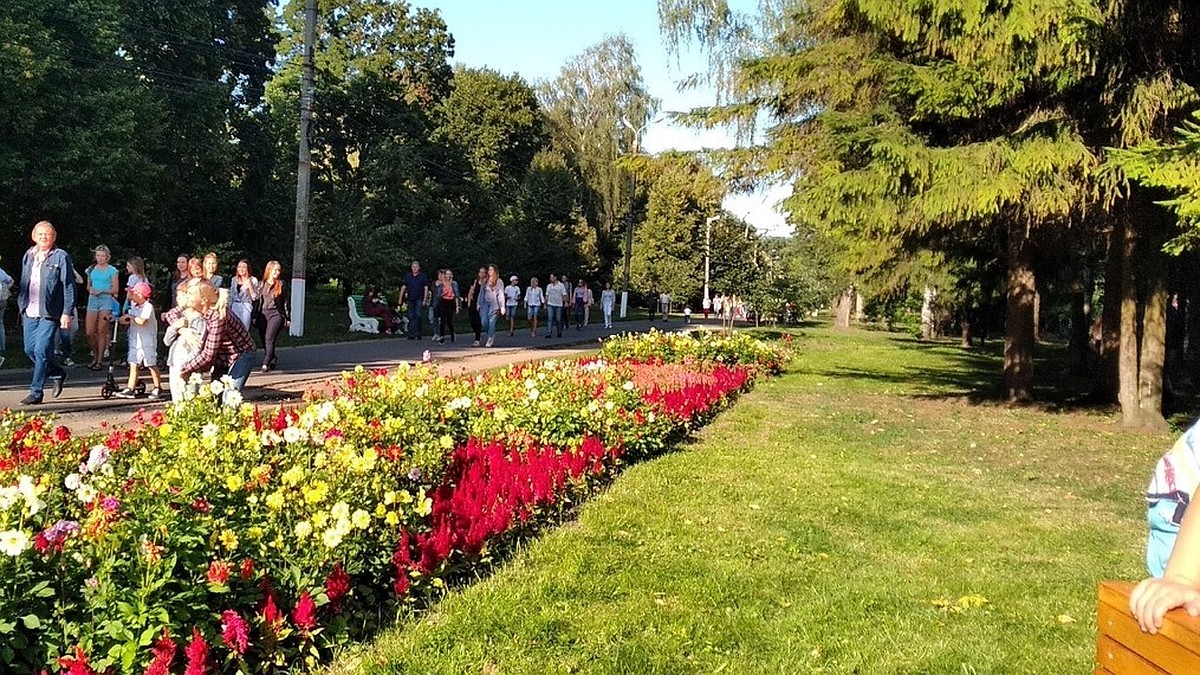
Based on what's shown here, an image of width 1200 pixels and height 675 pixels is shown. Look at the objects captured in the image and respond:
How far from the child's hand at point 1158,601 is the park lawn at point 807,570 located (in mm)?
2216

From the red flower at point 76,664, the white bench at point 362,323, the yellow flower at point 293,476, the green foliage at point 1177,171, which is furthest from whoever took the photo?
the white bench at point 362,323

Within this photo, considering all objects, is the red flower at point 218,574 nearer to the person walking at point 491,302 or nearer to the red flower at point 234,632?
the red flower at point 234,632

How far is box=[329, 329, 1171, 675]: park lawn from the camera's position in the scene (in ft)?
13.0

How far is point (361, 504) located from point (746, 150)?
38.8ft

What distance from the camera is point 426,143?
140ft

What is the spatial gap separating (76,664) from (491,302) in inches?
687

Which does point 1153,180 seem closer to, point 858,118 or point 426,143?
point 858,118

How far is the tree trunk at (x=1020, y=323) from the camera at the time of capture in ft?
51.0

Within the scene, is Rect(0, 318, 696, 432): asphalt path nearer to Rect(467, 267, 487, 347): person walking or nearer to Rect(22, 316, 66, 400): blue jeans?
Rect(22, 316, 66, 400): blue jeans

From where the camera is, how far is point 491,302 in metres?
20.1

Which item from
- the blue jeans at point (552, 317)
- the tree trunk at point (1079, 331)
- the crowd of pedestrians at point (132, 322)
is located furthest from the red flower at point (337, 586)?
the tree trunk at point (1079, 331)

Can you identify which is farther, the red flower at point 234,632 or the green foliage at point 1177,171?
the green foliage at point 1177,171

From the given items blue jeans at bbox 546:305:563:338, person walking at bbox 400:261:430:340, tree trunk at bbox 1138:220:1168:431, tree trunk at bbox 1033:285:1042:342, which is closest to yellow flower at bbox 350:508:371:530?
tree trunk at bbox 1138:220:1168:431

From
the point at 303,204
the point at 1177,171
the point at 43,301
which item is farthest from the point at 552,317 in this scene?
the point at 1177,171
